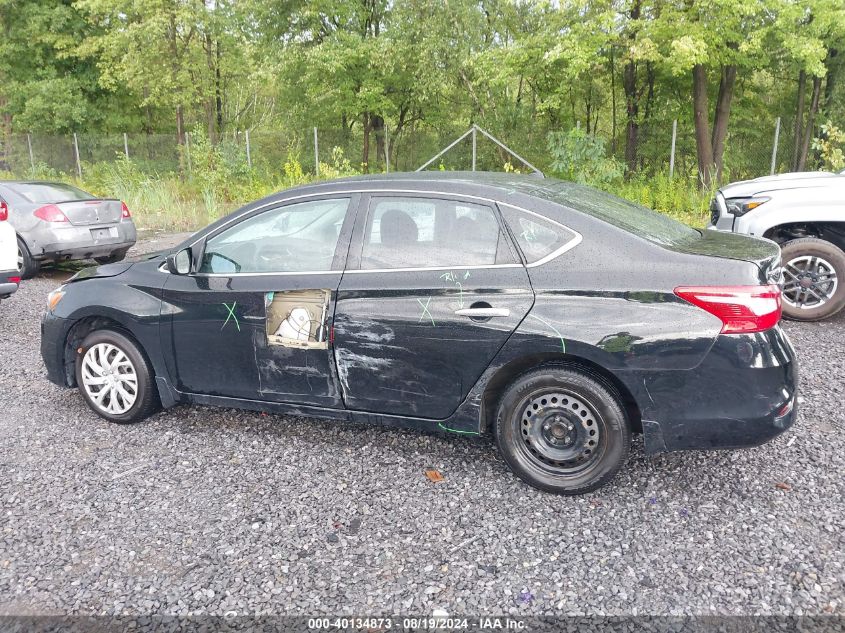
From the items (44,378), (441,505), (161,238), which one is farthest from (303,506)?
(161,238)

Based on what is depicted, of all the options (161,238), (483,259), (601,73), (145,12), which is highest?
(145,12)

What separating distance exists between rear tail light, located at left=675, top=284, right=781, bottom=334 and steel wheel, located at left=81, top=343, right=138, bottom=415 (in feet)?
11.3

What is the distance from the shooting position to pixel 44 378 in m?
5.41

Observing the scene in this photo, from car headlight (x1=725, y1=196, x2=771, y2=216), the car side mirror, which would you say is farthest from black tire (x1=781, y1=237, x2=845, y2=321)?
the car side mirror

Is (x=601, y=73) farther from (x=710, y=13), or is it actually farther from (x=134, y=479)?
(x=134, y=479)

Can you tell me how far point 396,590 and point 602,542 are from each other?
100 cm

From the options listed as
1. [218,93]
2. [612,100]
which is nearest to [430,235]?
[612,100]

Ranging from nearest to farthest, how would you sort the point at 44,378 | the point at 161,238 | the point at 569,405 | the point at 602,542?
the point at 602,542
the point at 569,405
the point at 44,378
the point at 161,238

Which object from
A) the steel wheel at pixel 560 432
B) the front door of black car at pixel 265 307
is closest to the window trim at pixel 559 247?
the steel wheel at pixel 560 432

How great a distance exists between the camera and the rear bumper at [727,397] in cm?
304

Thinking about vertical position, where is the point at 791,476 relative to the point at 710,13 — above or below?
below

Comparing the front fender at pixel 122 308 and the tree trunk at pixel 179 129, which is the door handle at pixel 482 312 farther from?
the tree trunk at pixel 179 129

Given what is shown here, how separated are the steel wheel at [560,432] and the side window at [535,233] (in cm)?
72

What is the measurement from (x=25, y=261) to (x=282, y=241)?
22.3 ft
